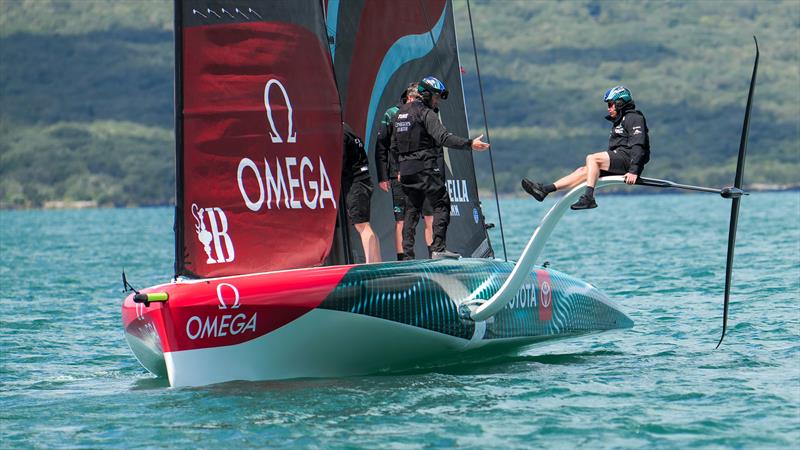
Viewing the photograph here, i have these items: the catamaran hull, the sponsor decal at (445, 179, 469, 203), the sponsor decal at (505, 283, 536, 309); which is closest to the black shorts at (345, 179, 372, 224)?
the catamaran hull

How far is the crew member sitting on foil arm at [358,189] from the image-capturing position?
12.3 m

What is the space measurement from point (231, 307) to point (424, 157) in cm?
256

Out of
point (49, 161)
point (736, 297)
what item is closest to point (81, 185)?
point (49, 161)

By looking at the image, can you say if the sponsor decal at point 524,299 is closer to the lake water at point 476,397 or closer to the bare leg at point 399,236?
the lake water at point 476,397

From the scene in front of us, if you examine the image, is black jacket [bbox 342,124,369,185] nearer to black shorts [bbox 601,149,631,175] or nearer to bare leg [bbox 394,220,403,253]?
bare leg [bbox 394,220,403,253]

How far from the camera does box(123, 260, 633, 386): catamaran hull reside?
10406mm

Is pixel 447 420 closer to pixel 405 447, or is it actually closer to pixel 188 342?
pixel 405 447

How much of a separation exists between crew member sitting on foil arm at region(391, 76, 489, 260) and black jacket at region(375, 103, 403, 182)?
38cm

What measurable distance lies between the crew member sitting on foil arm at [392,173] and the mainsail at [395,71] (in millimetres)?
498

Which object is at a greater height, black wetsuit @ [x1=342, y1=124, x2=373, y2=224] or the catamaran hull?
black wetsuit @ [x1=342, y1=124, x2=373, y2=224]

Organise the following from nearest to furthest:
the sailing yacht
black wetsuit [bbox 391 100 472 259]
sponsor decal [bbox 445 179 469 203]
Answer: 1. the sailing yacht
2. black wetsuit [bbox 391 100 472 259]
3. sponsor decal [bbox 445 179 469 203]

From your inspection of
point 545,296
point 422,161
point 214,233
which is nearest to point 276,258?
point 214,233

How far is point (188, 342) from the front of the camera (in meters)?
10.4

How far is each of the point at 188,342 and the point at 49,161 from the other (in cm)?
17539
